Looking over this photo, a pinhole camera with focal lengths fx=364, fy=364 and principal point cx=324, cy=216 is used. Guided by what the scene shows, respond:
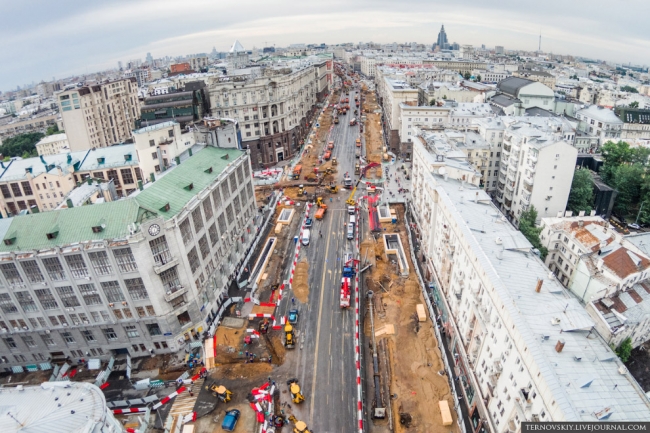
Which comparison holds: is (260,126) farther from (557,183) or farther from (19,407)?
(19,407)

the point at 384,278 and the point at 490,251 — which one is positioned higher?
the point at 490,251

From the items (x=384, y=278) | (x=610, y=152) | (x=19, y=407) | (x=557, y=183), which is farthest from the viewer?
(x=610, y=152)

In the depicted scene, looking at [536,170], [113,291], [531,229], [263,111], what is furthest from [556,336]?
[263,111]

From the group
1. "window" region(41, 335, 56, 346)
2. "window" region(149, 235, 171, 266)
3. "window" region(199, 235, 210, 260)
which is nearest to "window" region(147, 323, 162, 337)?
"window" region(149, 235, 171, 266)

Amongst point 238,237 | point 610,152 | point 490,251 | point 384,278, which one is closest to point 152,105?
point 238,237

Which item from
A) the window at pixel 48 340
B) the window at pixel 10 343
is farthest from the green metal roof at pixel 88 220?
the window at pixel 10 343

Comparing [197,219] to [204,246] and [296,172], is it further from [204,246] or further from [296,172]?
[296,172]
